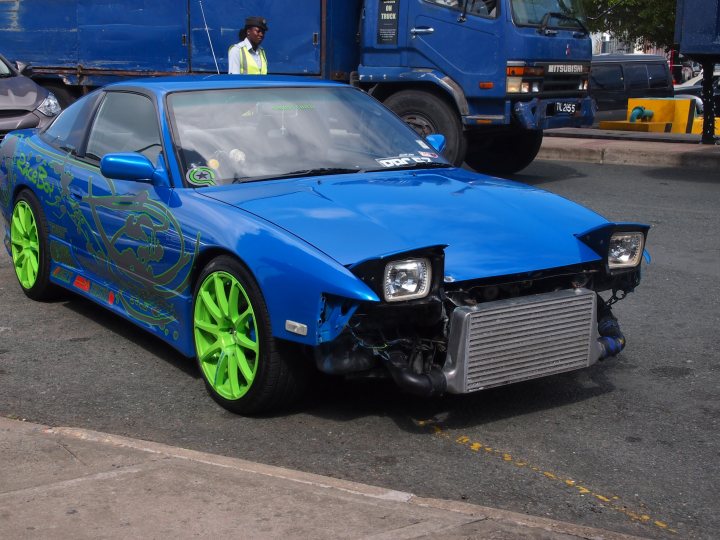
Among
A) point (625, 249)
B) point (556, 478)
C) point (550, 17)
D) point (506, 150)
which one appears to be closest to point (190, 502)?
point (556, 478)

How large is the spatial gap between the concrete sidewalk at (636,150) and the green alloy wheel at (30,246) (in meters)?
9.53

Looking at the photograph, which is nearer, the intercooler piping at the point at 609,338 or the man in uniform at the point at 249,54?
the intercooler piping at the point at 609,338

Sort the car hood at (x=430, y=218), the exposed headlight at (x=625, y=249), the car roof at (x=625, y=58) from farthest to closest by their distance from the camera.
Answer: the car roof at (x=625, y=58)
the exposed headlight at (x=625, y=249)
the car hood at (x=430, y=218)

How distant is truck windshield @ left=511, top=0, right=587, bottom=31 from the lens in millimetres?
12195

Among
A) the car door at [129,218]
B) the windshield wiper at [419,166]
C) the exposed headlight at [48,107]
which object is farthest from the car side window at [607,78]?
the car door at [129,218]

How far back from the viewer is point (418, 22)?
12523 mm

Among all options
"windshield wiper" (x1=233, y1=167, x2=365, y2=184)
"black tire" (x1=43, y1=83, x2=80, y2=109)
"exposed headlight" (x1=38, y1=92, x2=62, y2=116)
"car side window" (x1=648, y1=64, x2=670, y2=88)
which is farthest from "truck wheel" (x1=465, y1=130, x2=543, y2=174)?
"car side window" (x1=648, y1=64, x2=670, y2=88)

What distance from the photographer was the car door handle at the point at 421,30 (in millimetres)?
12469

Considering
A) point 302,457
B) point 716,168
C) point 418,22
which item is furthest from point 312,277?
point 716,168

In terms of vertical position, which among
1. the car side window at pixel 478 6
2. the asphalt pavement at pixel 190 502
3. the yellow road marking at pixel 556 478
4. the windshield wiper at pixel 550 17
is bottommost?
the yellow road marking at pixel 556 478

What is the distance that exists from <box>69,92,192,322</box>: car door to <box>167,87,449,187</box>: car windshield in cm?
20

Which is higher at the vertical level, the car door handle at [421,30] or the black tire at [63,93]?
the car door handle at [421,30]

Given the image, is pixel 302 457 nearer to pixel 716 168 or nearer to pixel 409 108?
pixel 409 108

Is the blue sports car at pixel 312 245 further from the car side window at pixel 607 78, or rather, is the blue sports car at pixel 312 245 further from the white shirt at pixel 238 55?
the car side window at pixel 607 78
